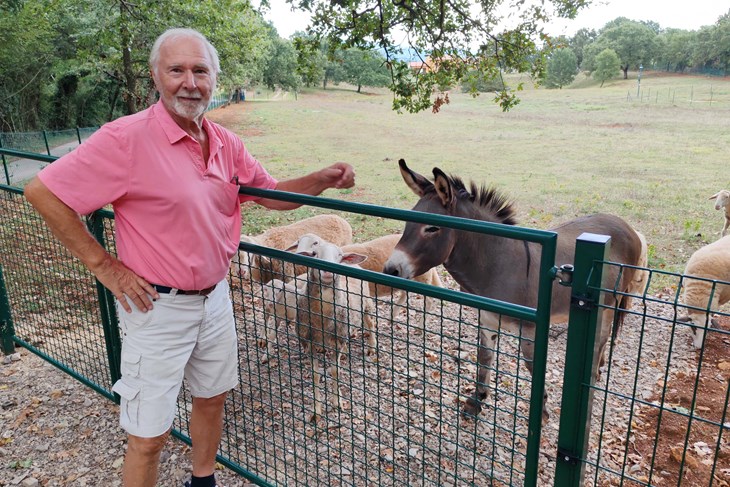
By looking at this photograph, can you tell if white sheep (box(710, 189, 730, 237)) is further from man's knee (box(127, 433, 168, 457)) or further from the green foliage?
man's knee (box(127, 433, 168, 457))

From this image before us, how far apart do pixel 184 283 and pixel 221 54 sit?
15398 millimetres

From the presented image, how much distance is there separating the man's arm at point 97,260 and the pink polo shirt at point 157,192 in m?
0.06

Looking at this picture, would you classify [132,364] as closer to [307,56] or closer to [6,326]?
[6,326]

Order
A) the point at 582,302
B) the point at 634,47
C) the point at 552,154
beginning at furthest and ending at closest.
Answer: the point at 634,47, the point at 552,154, the point at 582,302

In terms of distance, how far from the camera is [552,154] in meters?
22.4

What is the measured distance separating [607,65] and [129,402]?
83.9 meters

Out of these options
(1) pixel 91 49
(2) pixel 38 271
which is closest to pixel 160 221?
(2) pixel 38 271

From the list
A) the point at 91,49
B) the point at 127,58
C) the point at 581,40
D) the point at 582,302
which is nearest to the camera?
the point at 582,302

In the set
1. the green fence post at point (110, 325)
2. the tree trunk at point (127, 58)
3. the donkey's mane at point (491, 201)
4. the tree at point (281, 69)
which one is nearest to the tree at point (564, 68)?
the tree at point (281, 69)

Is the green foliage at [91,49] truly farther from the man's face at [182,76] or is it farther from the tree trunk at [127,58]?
the man's face at [182,76]

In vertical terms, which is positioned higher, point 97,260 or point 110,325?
point 97,260

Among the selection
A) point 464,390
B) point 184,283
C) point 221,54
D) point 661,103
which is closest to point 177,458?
point 184,283

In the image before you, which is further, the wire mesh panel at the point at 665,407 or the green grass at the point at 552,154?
the green grass at the point at 552,154

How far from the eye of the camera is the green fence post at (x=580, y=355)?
178 cm
